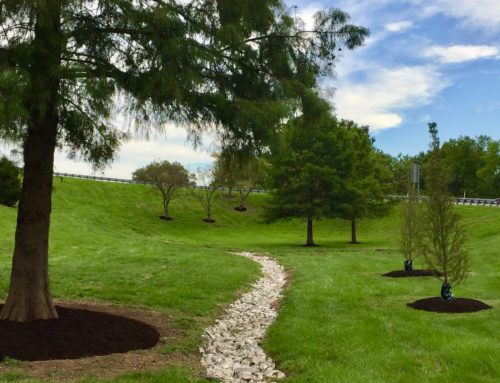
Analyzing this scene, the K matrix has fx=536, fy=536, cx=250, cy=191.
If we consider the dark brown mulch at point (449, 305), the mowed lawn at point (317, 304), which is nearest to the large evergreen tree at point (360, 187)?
the mowed lawn at point (317, 304)

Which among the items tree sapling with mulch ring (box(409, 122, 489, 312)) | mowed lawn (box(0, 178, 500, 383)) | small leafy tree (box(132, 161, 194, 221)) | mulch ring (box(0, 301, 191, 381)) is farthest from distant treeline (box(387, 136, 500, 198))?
mulch ring (box(0, 301, 191, 381))

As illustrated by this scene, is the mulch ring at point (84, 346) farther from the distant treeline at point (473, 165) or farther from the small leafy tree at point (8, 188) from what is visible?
the distant treeline at point (473, 165)

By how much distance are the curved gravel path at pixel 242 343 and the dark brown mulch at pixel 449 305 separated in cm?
365

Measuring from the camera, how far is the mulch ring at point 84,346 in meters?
7.32

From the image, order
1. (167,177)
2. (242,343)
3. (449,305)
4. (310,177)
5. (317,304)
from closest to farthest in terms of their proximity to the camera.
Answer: (242,343)
(449,305)
(317,304)
(310,177)
(167,177)

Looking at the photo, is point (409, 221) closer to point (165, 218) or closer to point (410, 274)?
point (410, 274)

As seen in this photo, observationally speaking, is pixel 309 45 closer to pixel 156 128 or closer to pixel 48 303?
pixel 156 128

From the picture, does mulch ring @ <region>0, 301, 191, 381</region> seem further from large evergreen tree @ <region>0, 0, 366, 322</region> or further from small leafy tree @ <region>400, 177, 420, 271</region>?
small leafy tree @ <region>400, 177, 420, 271</region>

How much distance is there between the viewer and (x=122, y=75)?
8.26m

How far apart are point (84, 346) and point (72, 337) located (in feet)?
1.37

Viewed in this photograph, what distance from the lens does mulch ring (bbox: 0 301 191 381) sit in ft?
24.0

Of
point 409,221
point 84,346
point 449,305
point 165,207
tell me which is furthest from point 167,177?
point 84,346

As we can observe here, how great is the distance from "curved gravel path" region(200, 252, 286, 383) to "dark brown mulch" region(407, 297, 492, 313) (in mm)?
3645

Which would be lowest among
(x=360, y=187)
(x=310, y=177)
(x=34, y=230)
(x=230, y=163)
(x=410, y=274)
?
(x=410, y=274)
